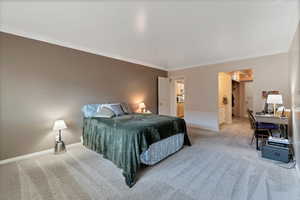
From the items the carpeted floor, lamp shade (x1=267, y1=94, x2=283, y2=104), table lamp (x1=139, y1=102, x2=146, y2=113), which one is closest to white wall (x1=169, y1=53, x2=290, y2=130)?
lamp shade (x1=267, y1=94, x2=283, y2=104)

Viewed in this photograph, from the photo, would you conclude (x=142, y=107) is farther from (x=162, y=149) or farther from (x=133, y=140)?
(x=133, y=140)

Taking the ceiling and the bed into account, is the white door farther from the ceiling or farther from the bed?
the bed

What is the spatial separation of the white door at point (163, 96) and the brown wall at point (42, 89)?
221cm

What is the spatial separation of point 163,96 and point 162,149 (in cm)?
329

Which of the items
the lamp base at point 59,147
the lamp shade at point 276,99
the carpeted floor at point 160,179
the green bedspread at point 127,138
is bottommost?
the carpeted floor at point 160,179

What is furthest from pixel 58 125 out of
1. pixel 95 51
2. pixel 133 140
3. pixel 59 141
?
pixel 95 51

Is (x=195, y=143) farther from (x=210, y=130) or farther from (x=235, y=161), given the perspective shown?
(x=210, y=130)

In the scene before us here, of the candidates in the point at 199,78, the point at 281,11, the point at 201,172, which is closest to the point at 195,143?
the point at 201,172

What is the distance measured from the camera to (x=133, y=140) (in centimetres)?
203

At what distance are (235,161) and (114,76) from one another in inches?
147

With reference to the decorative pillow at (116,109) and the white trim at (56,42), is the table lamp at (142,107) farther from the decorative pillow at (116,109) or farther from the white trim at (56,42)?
the white trim at (56,42)

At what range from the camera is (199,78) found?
16.7 ft

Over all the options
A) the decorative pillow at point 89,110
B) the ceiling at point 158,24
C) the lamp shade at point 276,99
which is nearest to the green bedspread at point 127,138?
the decorative pillow at point 89,110

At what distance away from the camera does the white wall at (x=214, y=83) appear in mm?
3549
